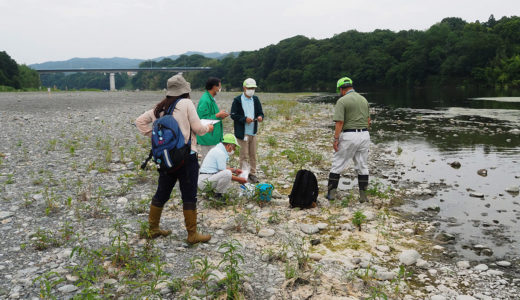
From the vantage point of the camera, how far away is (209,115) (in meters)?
7.70

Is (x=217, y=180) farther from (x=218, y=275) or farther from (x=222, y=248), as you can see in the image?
(x=218, y=275)

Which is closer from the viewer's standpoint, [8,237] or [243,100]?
[8,237]

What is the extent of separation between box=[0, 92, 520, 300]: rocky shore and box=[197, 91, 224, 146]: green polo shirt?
1223 mm

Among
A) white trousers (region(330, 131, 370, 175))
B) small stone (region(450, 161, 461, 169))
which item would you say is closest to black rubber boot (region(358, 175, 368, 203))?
white trousers (region(330, 131, 370, 175))

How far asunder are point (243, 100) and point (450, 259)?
551 cm

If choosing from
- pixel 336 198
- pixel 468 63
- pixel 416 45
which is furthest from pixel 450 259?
pixel 416 45

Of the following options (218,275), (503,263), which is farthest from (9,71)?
(503,263)

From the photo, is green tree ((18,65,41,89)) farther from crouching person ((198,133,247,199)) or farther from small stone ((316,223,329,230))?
small stone ((316,223,329,230))

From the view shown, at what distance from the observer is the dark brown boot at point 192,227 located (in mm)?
5230

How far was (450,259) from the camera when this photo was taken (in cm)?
530

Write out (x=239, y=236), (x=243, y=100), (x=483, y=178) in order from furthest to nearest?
(x=483, y=178), (x=243, y=100), (x=239, y=236)

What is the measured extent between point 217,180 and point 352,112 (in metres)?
3.19

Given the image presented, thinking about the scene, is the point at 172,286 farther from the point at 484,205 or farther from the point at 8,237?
the point at 484,205

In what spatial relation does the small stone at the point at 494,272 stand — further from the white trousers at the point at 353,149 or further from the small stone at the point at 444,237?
the white trousers at the point at 353,149
